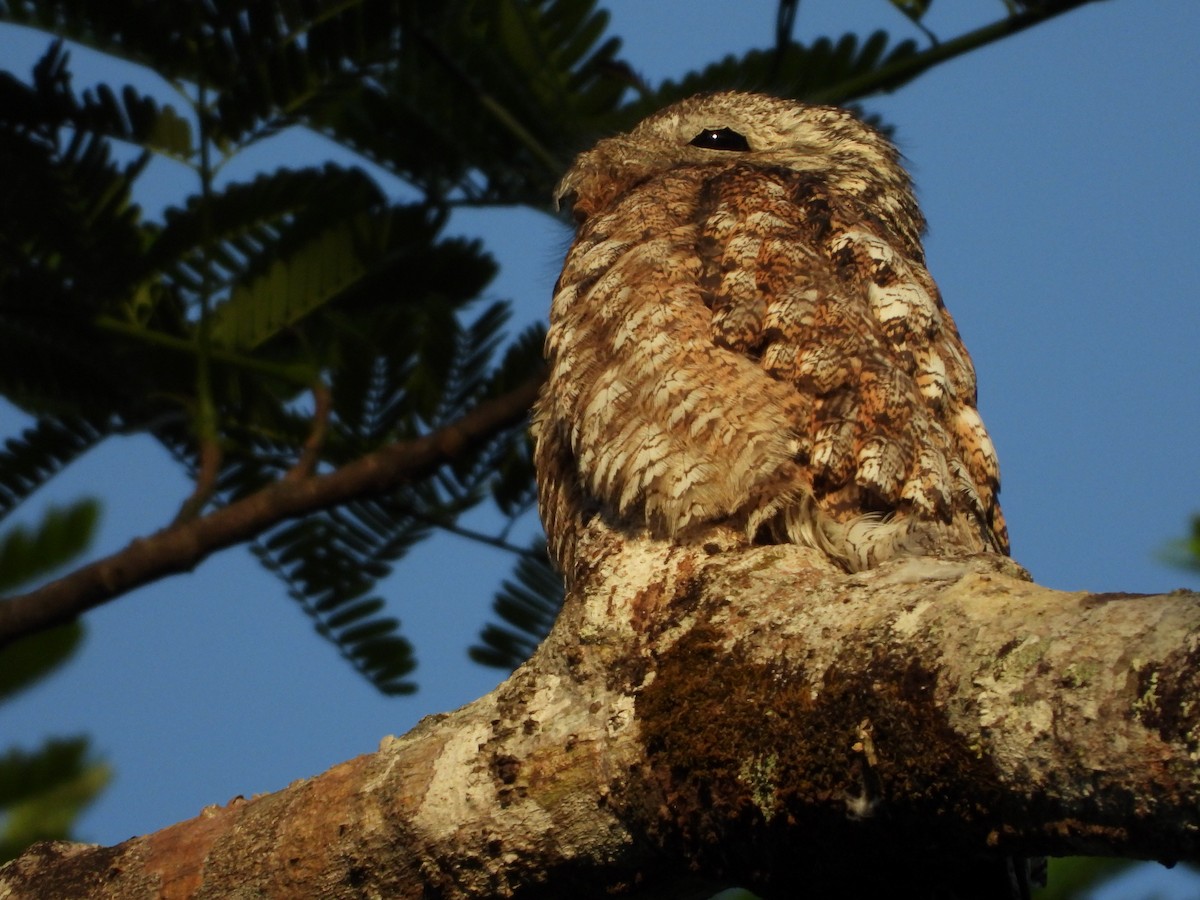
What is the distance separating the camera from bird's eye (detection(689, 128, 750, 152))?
4.48m

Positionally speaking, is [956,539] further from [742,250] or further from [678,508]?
[742,250]

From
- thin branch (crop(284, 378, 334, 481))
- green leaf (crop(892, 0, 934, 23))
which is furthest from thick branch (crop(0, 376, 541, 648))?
green leaf (crop(892, 0, 934, 23))

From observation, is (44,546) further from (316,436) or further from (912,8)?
(912,8)

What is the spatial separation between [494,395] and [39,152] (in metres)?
1.77

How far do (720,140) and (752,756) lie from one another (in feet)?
9.25

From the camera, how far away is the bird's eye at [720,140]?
14.7 ft

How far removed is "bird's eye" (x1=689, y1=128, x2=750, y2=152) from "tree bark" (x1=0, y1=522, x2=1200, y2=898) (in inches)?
74.0

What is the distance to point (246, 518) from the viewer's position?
4395 millimetres

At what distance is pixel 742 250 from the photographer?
10.8 feet

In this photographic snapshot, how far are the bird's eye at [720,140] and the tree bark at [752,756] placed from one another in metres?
1.88

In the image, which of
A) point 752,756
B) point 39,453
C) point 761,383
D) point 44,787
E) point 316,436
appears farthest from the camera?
point 39,453

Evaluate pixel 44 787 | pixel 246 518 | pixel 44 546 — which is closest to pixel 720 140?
pixel 246 518

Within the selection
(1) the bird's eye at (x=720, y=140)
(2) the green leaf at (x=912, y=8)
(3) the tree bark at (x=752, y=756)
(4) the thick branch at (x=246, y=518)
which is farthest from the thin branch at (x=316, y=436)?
(2) the green leaf at (x=912, y=8)

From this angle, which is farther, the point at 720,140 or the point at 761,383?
the point at 720,140
